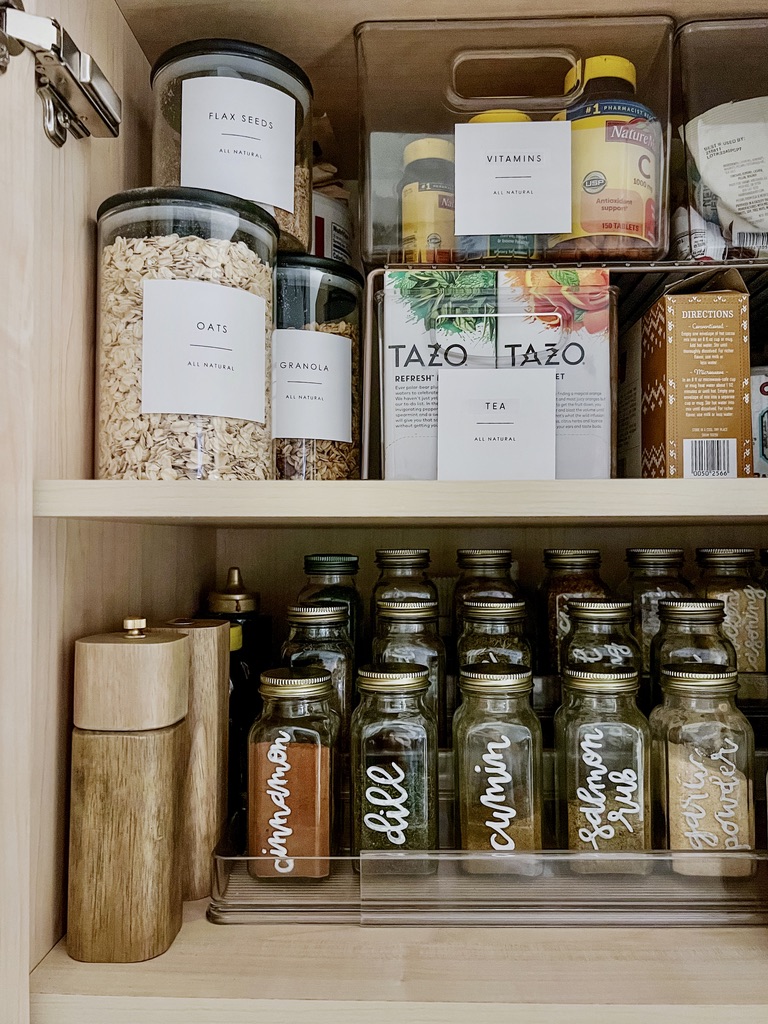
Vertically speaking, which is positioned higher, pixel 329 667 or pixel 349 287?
pixel 349 287

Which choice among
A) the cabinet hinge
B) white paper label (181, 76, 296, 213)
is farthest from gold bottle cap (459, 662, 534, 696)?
the cabinet hinge

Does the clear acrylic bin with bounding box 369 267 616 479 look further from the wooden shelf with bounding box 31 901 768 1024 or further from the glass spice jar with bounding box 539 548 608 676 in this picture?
the wooden shelf with bounding box 31 901 768 1024

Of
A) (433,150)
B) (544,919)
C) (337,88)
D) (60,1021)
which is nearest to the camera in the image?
(60,1021)

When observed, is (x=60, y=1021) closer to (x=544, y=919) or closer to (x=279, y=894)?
(x=279, y=894)

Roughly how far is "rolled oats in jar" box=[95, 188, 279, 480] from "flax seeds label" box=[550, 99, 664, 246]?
35 cm

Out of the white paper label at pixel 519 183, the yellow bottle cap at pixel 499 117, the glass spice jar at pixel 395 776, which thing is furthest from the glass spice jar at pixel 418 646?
the yellow bottle cap at pixel 499 117

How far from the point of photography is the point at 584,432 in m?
0.77

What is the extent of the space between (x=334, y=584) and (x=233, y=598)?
0.45 ft

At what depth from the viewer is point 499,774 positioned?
0.76 m

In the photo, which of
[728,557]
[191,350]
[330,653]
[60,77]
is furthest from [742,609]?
[60,77]

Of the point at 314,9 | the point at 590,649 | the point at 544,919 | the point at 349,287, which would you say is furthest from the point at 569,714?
the point at 314,9

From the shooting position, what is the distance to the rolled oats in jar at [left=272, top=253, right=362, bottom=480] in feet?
2.63

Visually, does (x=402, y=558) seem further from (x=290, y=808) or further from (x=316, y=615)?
(x=290, y=808)

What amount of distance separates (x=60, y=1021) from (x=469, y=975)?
0.34 meters
